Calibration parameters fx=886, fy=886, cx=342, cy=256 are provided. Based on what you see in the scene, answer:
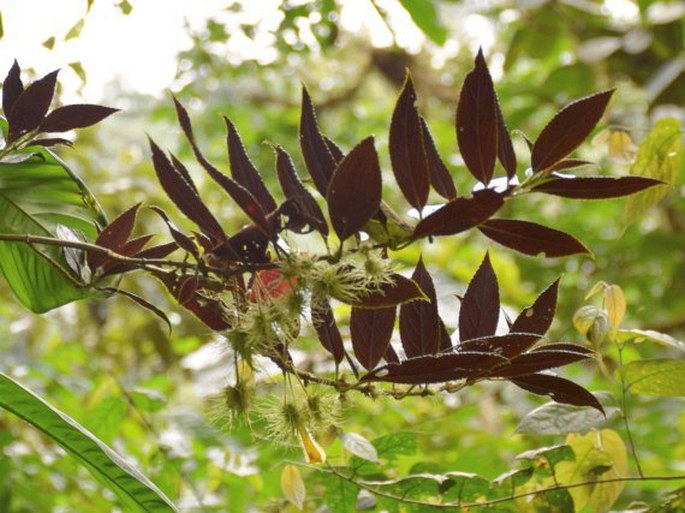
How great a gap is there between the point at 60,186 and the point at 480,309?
0.28 metres

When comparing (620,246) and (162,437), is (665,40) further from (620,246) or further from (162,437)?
(162,437)

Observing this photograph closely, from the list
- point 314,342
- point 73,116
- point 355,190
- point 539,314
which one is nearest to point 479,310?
point 539,314

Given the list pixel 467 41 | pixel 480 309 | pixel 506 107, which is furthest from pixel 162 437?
pixel 467 41

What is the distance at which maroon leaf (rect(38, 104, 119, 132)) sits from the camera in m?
0.52

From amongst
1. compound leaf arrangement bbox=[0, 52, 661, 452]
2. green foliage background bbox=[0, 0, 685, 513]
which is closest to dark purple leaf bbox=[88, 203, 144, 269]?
compound leaf arrangement bbox=[0, 52, 661, 452]

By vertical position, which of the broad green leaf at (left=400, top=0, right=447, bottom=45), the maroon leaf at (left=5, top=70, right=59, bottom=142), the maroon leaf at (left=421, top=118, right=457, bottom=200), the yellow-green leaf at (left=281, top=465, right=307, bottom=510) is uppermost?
the broad green leaf at (left=400, top=0, right=447, bottom=45)

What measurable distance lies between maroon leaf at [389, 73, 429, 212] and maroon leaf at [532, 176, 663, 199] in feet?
0.20

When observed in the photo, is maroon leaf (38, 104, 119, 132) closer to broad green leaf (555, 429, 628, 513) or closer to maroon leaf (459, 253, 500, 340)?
maroon leaf (459, 253, 500, 340)

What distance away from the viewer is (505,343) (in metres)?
0.46

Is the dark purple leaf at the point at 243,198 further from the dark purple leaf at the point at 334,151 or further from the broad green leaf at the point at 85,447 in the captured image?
the broad green leaf at the point at 85,447

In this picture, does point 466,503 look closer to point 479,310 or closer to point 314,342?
point 479,310

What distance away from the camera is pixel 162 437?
1019 millimetres

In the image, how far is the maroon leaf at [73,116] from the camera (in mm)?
522

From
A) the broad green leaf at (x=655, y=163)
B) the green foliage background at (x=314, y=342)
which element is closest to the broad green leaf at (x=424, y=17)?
the green foliage background at (x=314, y=342)
